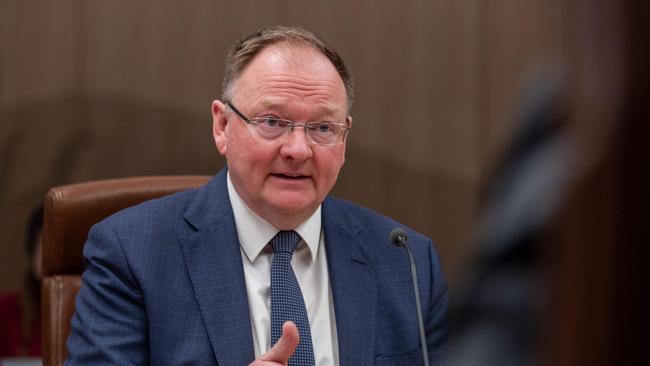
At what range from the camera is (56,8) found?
459 centimetres

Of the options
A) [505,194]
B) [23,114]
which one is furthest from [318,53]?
[23,114]

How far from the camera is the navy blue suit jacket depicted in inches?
75.9

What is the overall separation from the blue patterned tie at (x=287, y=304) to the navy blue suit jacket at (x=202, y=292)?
0.21 feet

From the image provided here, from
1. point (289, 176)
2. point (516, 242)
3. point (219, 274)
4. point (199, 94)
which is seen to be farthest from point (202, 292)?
point (199, 94)

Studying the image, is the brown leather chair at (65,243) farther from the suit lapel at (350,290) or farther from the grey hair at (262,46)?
the suit lapel at (350,290)

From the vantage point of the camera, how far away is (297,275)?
83.0 inches

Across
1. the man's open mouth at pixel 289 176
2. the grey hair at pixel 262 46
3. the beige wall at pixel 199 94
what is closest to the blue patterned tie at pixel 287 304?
the man's open mouth at pixel 289 176

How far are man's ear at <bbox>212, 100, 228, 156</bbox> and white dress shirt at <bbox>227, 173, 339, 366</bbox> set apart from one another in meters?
0.11

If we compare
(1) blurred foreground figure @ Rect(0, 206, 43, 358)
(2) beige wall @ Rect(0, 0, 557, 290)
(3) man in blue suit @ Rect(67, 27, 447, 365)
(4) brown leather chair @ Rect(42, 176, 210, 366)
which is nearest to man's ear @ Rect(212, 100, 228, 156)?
(3) man in blue suit @ Rect(67, 27, 447, 365)

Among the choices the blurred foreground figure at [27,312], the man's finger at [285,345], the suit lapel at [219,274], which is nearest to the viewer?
the man's finger at [285,345]

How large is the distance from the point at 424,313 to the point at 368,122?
2.60m

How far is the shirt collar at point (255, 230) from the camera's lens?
2.09 meters

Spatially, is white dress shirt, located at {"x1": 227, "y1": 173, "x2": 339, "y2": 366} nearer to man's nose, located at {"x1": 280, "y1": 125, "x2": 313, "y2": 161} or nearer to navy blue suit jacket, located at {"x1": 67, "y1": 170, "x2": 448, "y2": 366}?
navy blue suit jacket, located at {"x1": 67, "y1": 170, "x2": 448, "y2": 366}

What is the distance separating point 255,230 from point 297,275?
0.47 feet
